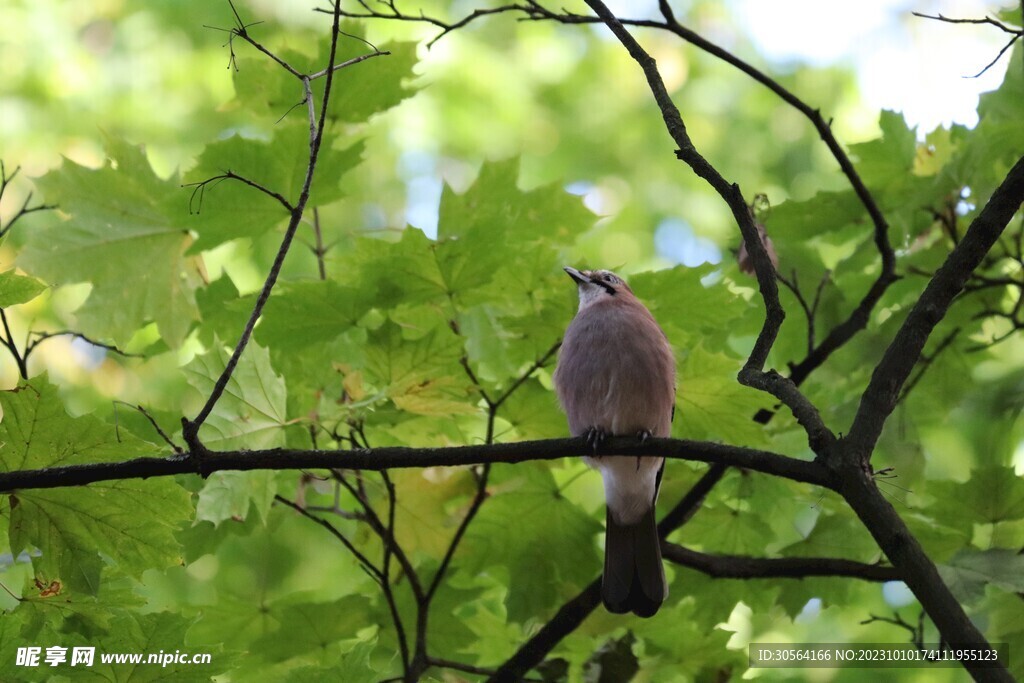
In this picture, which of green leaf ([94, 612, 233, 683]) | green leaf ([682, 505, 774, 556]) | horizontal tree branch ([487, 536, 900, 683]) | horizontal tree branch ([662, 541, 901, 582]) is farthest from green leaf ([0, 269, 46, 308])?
green leaf ([682, 505, 774, 556])

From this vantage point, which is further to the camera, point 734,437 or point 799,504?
point 799,504

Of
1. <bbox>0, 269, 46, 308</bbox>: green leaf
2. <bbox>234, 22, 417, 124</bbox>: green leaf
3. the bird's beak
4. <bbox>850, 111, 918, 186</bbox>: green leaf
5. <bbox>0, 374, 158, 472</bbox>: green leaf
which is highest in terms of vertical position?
<bbox>234, 22, 417, 124</bbox>: green leaf

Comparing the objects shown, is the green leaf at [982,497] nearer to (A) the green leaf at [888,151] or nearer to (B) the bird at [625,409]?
(B) the bird at [625,409]

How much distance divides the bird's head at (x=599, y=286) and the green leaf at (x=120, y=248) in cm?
155

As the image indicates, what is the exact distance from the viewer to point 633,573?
3.40 meters

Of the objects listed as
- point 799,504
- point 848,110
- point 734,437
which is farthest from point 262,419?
point 848,110

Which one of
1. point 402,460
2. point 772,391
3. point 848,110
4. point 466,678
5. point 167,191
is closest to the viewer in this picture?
point 402,460

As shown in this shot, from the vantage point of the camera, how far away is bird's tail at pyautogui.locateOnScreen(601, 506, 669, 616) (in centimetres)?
336

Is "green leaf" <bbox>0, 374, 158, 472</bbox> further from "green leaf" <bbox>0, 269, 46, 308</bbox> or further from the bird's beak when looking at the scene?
the bird's beak

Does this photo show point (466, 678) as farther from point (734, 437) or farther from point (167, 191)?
point (167, 191)

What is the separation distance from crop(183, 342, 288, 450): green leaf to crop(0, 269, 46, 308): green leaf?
0.63m

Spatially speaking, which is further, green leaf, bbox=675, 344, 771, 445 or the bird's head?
the bird's head

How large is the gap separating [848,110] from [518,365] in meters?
7.34

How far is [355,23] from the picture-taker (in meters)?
3.96
